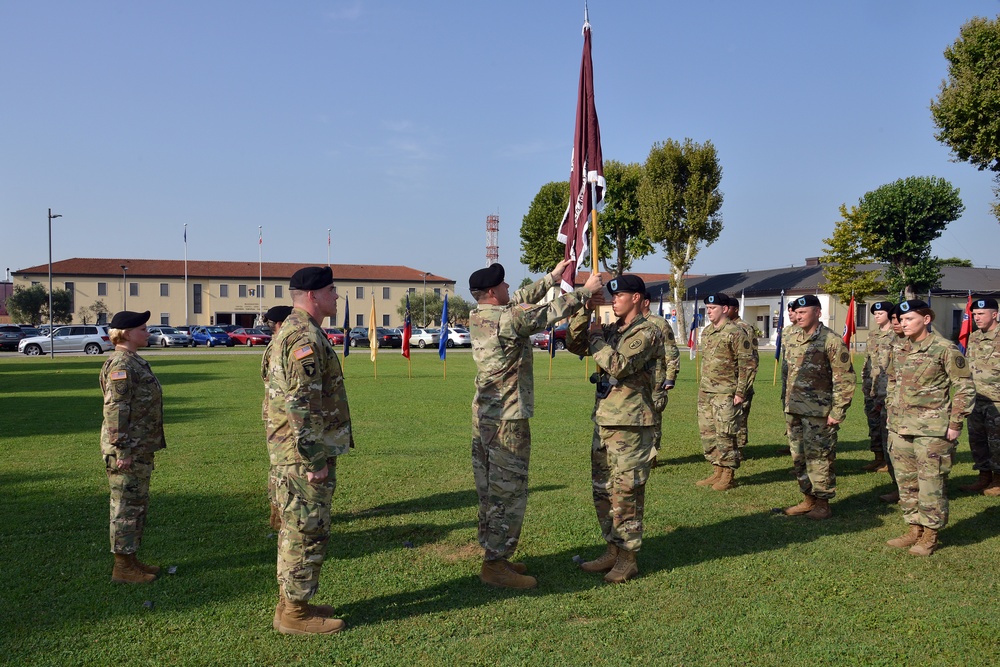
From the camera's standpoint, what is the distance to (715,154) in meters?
49.4

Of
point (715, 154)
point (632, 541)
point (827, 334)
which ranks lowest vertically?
point (632, 541)

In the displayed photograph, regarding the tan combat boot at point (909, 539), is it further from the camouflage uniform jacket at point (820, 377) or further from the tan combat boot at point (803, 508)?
the camouflage uniform jacket at point (820, 377)

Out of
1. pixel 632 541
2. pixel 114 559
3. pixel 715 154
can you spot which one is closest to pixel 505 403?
pixel 632 541

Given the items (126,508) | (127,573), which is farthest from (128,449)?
(127,573)

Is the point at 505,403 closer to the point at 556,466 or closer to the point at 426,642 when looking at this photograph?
the point at 426,642

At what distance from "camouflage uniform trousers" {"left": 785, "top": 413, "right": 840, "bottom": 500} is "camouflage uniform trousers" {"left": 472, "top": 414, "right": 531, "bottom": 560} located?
11.5 ft

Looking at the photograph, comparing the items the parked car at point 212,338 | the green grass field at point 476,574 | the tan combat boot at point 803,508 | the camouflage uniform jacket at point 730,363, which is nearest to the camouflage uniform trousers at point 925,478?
the green grass field at point 476,574

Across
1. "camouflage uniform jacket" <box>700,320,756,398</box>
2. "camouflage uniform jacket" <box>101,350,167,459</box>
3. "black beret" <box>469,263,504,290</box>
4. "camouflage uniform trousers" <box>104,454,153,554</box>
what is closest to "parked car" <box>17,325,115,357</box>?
"camouflage uniform jacket" <box>101,350,167,459</box>

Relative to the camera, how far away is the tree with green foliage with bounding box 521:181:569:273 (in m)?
60.4

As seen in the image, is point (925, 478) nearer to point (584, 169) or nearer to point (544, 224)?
point (584, 169)

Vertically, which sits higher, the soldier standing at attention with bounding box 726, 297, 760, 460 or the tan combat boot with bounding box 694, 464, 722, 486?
the soldier standing at attention with bounding box 726, 297, 760, 460

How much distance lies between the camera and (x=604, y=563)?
17.7ft

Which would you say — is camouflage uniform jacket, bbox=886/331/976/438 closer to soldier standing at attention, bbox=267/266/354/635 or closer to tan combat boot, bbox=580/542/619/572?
tan combat boot, bbox=580/542/619/572

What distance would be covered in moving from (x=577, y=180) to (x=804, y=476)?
3.86 m
